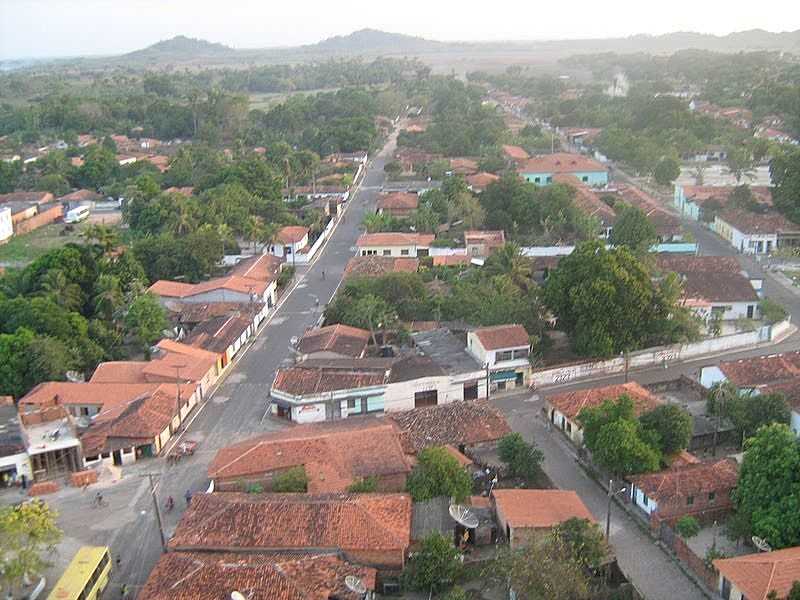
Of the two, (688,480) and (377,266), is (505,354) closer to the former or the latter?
(688,480)

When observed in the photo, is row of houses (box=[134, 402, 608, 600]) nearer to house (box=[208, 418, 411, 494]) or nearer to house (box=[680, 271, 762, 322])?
house (box=[208, 418, 411, 494])

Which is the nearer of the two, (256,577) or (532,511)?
(256,577)

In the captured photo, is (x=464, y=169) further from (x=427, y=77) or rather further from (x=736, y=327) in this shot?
(x=427, y=77)

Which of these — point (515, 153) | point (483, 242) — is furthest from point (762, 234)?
point (515, 153)

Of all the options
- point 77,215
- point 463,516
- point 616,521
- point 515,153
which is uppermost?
point 515,153

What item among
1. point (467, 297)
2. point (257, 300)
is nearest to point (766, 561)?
point (467, 297)

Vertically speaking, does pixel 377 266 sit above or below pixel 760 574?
above
